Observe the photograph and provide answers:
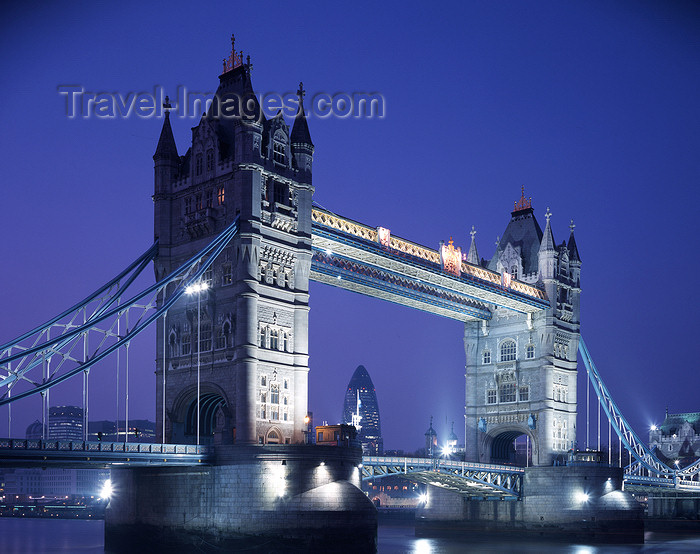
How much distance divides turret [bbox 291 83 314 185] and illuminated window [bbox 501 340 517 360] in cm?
3665

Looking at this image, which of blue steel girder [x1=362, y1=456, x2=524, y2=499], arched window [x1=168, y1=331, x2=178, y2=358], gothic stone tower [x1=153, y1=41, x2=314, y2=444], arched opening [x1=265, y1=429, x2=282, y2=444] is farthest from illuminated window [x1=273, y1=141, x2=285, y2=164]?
blue steel girder [x1=362, y1=456, x2=524, y2=499]

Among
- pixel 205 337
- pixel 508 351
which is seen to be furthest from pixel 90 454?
pixel 508 351

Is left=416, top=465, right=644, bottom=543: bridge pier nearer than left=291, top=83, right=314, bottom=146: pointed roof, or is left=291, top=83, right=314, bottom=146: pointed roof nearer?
left=291, top=83, right=314, bottom=146: pointed roof

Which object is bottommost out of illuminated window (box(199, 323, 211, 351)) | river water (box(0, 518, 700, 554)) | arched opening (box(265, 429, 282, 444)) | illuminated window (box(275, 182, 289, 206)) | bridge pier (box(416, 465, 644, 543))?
river water (box(0, 518, 700, 554))

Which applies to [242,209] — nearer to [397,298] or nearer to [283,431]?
[283,431]

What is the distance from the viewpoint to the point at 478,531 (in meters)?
92.9

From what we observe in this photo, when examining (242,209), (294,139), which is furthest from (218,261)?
(294,139)

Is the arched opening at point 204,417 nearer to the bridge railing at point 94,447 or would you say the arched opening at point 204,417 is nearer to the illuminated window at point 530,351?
the bridge railing at point 94,447

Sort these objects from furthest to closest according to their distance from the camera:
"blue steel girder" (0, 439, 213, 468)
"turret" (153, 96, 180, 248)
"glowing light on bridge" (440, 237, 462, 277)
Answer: "glowing light on bridge" (440, 237, 462, 277) < "turret" (153, 96, 180, 248) < "blue steel girder" (0, 439, 213, 468)

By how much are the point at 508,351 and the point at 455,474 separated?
Answer: 1744 cm

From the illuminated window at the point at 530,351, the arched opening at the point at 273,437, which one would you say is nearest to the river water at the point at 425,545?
the illuminated window at the point at 530,351

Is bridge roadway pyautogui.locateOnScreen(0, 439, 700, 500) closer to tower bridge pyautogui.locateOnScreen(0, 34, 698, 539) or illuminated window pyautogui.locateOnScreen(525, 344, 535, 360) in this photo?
tower bridge pyautogui.locateOnScreen(0, 34, 698, 539)

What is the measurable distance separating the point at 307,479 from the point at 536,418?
39.2 m

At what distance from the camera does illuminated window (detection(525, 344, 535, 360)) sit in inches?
3696
